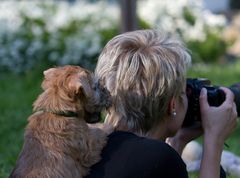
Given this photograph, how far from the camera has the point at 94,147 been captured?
358 centimetres

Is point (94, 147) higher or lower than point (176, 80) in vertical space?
lower

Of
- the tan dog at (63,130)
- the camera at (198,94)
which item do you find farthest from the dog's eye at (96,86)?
the camera at (198,94)

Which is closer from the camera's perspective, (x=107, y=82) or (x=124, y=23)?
(x=107, y=82)

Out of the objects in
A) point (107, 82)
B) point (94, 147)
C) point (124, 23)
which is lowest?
point (124, 23)

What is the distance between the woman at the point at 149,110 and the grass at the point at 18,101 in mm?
1886

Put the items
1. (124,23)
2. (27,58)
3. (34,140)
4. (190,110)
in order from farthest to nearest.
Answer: (27,58) < (124,23) < (190,110) < (34,140)

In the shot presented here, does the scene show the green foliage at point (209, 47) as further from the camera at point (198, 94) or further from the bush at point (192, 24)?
the camera at point (198, 94)

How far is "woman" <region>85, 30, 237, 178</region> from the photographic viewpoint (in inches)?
131

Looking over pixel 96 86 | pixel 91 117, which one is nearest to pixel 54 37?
pixel 91 117

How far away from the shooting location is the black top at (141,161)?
3301 mm

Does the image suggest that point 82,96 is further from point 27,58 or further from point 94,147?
point 27,58

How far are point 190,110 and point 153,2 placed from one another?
8.94 metres

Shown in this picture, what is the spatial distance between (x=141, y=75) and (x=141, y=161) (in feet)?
1.45

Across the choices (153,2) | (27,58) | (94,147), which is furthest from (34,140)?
(153,2)
